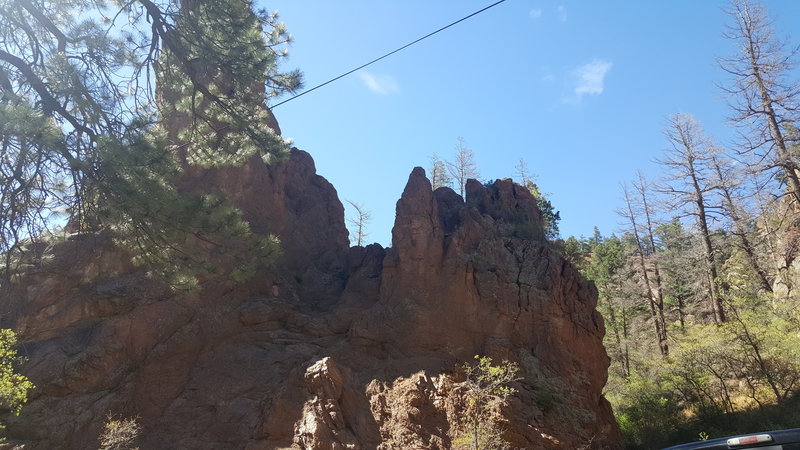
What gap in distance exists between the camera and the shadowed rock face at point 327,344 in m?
16.7

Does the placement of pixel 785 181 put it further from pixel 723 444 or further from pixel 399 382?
pixel 723 444

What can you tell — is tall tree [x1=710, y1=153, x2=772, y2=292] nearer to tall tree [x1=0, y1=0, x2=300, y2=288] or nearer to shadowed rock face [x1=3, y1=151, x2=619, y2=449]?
shadowed rock face [x1=3, y1=151, x2=619, y2=449]

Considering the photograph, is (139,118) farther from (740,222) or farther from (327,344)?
(740,222)

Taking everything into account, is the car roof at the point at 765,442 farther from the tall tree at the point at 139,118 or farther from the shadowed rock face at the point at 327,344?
the shadowed rock face at the point at 327,344

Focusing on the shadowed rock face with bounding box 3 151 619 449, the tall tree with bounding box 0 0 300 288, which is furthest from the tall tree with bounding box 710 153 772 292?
the tall tree with bounding box 0 0 300 288

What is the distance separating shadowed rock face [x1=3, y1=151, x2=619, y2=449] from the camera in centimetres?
1672

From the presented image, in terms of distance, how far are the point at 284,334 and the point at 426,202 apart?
772 centimetres

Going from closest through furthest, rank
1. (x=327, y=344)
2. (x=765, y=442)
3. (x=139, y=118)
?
(x=765, y=442), (x=139, y=118), (x=327, y=344)

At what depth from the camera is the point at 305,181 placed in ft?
92.3

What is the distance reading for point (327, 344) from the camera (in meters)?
19.7

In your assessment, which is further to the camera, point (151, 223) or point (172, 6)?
point (172, 6)

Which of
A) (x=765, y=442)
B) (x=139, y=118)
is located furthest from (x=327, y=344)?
(x=765, y=442)

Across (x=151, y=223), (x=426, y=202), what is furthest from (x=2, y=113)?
(x=426, y=202)

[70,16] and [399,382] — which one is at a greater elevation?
[70,16]
